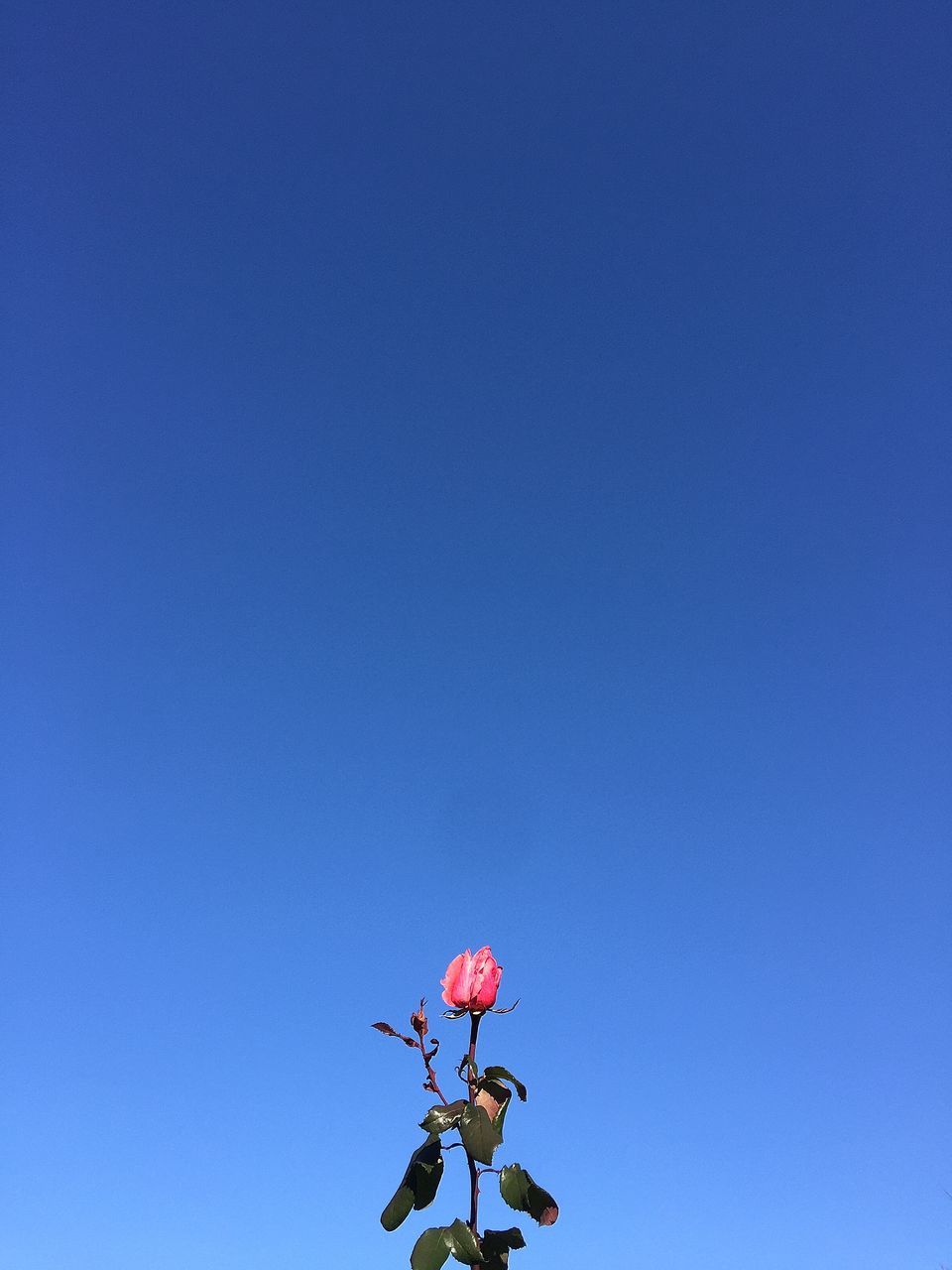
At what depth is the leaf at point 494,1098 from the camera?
9.32 ft

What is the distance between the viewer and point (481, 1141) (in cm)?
268

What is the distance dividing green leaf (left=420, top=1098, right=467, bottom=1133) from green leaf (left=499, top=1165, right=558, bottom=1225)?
0.20m

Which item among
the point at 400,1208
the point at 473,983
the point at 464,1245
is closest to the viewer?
the point at 464,1245

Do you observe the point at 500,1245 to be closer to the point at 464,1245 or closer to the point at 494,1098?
the point at 464,1245

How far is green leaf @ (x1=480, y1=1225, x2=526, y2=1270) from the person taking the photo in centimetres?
265

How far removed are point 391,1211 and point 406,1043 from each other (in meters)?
0.46

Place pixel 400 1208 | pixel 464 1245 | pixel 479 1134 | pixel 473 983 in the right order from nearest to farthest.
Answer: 1. pixel 464 1245
2. pixel 479 1134
3. pixel 400 1208
4. pixel 473 983

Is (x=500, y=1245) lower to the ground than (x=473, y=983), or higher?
lower

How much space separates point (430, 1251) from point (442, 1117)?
1.06 feet

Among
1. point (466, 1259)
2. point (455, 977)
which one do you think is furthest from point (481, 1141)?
point (455, 977)

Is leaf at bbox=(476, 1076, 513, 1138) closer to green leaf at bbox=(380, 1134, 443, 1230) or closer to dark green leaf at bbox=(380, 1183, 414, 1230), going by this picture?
green leaf at bbox=(380, 1134, 443, 1230)

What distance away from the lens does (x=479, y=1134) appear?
2689 mm

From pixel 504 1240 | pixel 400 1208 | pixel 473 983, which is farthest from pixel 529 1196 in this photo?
pixel 473 983

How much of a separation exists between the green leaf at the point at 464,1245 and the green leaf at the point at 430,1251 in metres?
0.02
